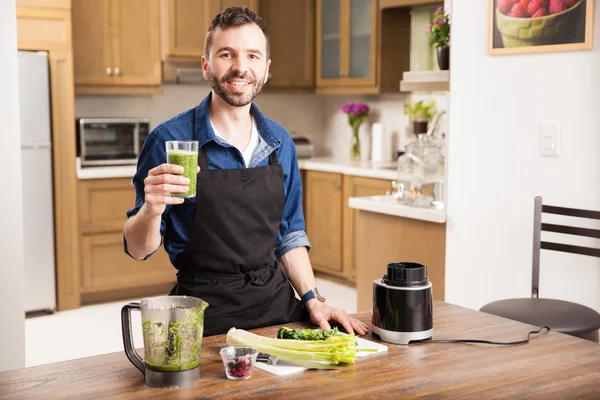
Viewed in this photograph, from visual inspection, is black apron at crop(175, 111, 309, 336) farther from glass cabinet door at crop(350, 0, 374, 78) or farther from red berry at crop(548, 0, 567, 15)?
glass cabinet door at crop(350, 0, 374, 78)

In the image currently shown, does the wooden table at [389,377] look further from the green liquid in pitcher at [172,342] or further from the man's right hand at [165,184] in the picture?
the man's right hand at [165,184]

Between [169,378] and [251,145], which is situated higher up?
[251,145]

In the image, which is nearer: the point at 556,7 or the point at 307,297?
the point at 307,297

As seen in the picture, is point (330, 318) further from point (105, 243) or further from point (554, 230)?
point (105, 243)

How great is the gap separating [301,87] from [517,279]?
349 centimetres

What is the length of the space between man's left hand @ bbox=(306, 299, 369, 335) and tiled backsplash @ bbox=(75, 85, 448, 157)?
374 centimetres

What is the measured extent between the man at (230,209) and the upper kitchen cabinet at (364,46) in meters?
3.74

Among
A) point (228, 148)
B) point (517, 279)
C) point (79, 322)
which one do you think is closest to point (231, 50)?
point (228, 148)

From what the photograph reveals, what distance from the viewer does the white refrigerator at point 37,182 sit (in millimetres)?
4637

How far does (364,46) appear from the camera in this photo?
18.7 ft

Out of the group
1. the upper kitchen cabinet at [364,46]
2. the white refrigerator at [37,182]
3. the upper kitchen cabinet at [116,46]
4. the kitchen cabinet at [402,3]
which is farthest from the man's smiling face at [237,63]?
the upper kitchen cabinet at [364,46]

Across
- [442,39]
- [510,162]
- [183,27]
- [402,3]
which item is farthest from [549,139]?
[183,27]

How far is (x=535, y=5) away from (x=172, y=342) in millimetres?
2211

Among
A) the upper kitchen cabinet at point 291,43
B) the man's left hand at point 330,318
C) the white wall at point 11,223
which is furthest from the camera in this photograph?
the upper kitchen cabinet at point 291,43
